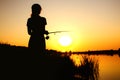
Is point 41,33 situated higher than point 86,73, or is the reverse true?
point 41,33

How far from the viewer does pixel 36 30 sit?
8.52 metres

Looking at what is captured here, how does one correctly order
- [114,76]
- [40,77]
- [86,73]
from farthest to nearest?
1. [114,76]
2. [86,73]
3. [40,77]

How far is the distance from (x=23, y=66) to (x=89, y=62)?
5040 mm

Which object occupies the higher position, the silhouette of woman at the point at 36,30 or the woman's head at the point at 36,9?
the woman's head at the point at 36,9

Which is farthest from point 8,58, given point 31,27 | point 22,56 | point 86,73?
point 86,73

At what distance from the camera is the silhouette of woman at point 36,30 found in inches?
330

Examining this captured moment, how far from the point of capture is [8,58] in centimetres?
894

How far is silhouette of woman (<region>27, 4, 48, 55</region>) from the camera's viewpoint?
27.5 feet

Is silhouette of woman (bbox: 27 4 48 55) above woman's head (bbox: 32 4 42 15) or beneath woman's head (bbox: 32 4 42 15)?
beneath

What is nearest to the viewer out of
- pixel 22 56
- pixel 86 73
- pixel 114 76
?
pixel 22 56

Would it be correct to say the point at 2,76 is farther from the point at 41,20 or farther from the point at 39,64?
the point at 41,20

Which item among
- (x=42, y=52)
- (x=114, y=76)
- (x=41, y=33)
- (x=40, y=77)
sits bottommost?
(x=114, y=76)

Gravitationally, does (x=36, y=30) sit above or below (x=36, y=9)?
below

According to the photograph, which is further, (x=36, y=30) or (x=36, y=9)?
(x=36, y=30)
